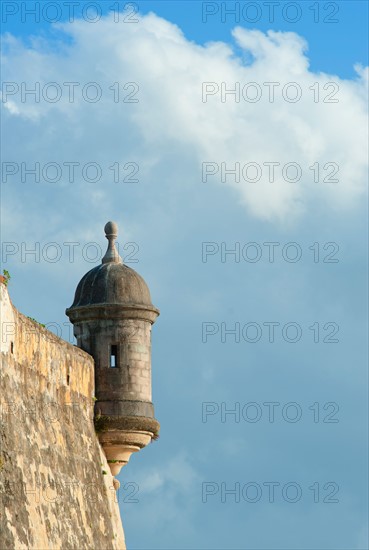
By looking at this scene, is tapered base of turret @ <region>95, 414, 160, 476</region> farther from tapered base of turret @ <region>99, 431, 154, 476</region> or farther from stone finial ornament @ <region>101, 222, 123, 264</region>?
stone finial ornament @ <region>101, 222, 123, 264</region>

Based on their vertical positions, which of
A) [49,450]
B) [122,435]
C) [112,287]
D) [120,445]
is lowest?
[49,450]

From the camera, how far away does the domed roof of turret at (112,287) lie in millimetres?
27969

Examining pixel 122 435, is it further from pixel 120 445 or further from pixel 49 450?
pixel 49 450

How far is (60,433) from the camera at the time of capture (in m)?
25.3

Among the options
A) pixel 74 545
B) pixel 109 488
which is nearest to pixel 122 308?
pixel 109 488

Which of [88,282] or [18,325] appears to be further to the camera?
[88,282]

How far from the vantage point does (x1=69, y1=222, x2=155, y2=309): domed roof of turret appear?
28.0m

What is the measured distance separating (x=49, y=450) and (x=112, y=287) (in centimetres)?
431

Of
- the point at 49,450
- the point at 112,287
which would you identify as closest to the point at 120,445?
the point at 112,287

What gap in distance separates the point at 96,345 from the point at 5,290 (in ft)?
16.4

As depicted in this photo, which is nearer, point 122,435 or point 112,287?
point 122,435

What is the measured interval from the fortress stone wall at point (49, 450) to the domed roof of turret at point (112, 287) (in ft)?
3.59

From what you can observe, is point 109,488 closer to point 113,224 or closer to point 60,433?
point 60,433

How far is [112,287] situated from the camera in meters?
28.0
